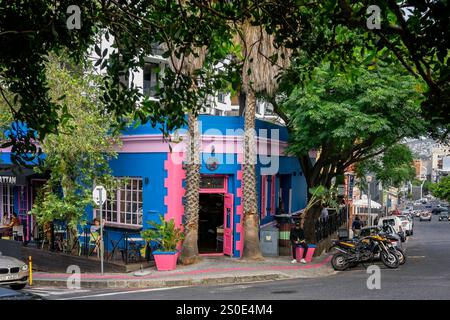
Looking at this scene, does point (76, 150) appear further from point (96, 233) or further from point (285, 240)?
point (285, 240)

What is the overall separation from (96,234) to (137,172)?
2.64m

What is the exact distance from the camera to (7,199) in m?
27.4

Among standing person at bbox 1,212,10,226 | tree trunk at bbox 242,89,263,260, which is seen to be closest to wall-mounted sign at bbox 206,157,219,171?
tree trunk at bbox 242,89,263,260

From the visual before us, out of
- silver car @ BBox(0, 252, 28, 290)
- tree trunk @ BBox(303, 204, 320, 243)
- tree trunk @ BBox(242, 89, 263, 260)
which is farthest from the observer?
tree trunk @ BBox(303, 204, 320, 243)

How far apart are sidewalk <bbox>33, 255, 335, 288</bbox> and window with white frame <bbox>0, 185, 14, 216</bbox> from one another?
7.76 metres

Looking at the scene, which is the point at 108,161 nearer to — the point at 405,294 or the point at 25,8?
the point at 405,294

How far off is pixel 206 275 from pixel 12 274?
5546mm

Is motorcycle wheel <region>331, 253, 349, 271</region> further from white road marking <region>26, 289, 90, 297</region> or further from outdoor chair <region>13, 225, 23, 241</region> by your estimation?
outdoor chair <region>13, 225, 23, 241</region>

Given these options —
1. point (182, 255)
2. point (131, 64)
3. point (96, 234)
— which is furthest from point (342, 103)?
point (131, 64)

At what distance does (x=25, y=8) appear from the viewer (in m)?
8.04

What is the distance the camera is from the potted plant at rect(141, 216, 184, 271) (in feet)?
63.6

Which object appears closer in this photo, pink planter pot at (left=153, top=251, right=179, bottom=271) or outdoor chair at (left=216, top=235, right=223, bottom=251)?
pink planter pot at (left=153, top=251, right=179, bottom=271)

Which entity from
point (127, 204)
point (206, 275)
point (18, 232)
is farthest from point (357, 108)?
point (18, 232)

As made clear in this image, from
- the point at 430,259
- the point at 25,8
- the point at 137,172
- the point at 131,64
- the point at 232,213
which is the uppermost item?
the point at 25,8
